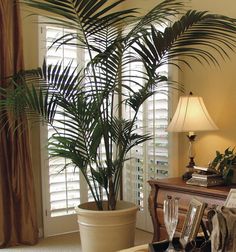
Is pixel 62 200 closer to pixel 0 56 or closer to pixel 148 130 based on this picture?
pixel 148 130

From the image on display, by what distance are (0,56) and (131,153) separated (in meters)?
1.76

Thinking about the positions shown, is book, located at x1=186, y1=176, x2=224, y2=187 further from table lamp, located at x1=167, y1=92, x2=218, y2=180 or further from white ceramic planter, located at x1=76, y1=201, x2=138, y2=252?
white ceramic planter, located at x1=76, y1=201, x2=138, y2=252

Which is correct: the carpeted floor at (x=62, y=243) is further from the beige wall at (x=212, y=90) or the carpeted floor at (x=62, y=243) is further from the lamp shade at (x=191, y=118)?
the lamp shade at (x=191, y=118)

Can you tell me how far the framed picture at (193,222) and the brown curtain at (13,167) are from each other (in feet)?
8.85

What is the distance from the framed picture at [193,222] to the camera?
4.79 ft

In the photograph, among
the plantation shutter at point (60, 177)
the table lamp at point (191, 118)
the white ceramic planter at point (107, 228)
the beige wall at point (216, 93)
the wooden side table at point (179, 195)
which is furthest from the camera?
the plantation shutter at point (60, 177)

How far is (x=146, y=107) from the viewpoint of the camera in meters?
4.26

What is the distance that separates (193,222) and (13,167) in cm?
277

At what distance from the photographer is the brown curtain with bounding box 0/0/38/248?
3.89 m

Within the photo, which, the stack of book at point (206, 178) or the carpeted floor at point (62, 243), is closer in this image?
the stack of book at point (206, 178)

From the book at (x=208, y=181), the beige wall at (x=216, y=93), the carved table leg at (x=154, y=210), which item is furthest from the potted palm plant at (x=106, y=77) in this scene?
the book at (x=208, y=181)

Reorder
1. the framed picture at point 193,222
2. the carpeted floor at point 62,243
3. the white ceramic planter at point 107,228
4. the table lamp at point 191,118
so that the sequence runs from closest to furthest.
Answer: the framed picture at point 193,222
the white ceramic planter at point 107,228
the table lamp at point 191,118
the carpeted floor at point 62,243

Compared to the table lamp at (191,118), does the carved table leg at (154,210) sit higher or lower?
lower

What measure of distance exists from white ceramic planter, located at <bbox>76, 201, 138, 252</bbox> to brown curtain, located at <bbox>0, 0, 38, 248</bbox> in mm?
1118
